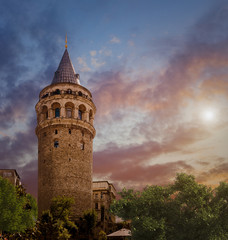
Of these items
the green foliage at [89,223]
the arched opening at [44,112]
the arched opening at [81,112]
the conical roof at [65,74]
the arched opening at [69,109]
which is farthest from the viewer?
the conical roof at [65,74]

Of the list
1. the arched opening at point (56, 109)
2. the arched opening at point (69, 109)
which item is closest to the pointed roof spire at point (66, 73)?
the arched opening at point (69, 109)

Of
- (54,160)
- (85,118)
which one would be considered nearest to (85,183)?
(54,160)

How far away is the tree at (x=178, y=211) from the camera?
33.0 m

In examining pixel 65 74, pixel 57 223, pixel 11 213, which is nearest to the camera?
pixel 11 213

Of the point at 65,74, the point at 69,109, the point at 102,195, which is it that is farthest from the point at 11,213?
the point at 102,195

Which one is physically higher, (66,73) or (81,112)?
(66,73)

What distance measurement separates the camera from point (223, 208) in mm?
34156

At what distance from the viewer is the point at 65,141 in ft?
209

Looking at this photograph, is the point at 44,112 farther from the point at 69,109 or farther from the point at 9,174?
the point at 9,174

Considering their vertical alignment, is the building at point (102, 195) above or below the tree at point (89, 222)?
above

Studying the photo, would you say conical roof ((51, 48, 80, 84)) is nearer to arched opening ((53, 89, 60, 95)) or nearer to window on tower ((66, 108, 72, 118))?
arched opening ((53, 89, 60, 95))

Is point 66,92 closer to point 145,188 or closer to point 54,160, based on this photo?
point 54,160

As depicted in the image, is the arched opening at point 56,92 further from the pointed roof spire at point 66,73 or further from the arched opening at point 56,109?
the pointed roof spire at point 66,73

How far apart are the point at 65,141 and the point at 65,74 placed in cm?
1532
